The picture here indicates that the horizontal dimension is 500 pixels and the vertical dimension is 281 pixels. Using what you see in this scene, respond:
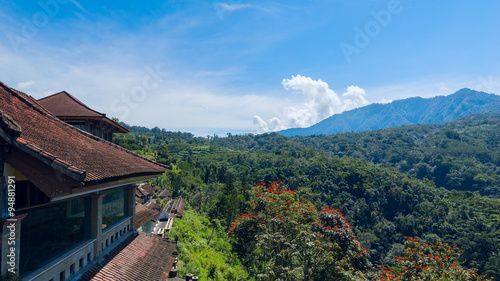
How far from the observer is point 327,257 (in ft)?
38.9

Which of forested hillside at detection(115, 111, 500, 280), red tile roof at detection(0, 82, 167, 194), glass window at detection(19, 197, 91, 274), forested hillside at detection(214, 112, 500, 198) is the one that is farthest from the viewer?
forested hillside at detection(214, 112, 500, 198)

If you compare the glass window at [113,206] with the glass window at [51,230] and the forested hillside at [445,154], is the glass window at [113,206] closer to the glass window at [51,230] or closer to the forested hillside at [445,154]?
the glass window at [51,230]

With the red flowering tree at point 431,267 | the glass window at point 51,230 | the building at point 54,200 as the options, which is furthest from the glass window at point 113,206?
the red flowering tree at point 431,267

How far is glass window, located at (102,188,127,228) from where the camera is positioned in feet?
21.4

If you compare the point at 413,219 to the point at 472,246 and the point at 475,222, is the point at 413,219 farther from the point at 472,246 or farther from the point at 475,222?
the point at 472,246

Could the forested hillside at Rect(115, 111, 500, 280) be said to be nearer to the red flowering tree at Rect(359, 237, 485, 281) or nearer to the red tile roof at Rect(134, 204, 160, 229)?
the red flowering tree at Rect(359, 237, 485, 281)

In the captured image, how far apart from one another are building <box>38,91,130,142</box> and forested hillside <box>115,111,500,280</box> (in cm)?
1364

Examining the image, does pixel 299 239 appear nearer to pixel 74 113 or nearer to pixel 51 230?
pixel 51 230

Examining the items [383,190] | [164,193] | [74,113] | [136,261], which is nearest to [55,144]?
[136,261]

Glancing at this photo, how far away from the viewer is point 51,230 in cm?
464

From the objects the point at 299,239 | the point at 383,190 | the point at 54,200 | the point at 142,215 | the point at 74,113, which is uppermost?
→ the point at 74,113

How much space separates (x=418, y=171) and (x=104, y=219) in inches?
5198

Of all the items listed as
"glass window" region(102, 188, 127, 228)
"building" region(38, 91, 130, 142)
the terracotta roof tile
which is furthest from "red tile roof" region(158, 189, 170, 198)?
"glass window" region(102, 188, 127, 228)

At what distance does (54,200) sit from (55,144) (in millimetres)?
1133
